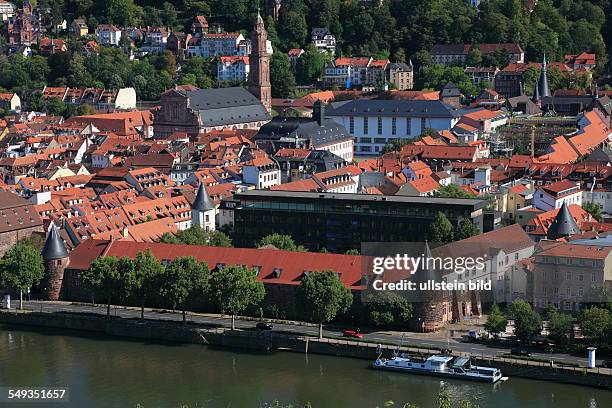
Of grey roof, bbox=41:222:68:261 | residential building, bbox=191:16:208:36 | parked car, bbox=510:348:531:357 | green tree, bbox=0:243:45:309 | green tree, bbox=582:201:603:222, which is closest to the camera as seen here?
parked car, bbox=510:348:531:357

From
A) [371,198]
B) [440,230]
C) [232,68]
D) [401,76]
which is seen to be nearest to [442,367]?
[440,230]

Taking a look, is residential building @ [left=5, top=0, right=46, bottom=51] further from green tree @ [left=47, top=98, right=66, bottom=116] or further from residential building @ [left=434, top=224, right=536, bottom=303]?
residential building @ [left=434, top=224, right=536, bottom=303]

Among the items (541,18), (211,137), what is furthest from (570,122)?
(541,18)

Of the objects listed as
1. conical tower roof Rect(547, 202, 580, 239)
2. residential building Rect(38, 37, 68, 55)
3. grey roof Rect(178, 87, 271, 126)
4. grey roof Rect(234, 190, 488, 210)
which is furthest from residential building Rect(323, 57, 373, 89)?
conical tower roof Rect(547, 202, 580, 239)

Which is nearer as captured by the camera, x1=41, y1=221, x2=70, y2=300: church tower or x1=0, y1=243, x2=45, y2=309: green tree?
x1=0, y1=243, x2=45, y2=309: green tree

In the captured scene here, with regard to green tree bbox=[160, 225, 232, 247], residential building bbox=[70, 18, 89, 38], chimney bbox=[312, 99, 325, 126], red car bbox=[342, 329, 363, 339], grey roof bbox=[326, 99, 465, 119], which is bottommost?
red car bbox=[342, 329, 363, 339]

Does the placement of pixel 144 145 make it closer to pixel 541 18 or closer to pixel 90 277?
pixel 90 277

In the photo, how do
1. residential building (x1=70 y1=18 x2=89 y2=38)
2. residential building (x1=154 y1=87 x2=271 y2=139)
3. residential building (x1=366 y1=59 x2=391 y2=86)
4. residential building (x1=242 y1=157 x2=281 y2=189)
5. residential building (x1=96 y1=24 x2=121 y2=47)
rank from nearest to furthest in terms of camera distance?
residential building (x1=242 y1=157 x2=281 y2=189) → residential building (x1=154 y1=87 x2=271 y2=139) → residential building (x1=366 y1=59 x2=391 y2=86) → residential building (x1=96 y1=24 x2=121 y2=47) → residential building (x1=70 y1=18 x2=89 y2=38)

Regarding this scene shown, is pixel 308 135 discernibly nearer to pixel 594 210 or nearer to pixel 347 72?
pixel 594 210

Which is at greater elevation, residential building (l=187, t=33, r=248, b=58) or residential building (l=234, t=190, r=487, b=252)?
residential building (l=187, t=33, r=248, b=58)
